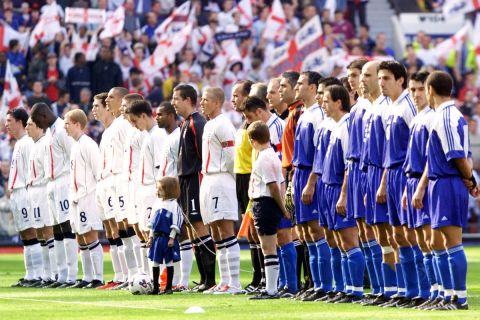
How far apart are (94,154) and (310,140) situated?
14.5 ft

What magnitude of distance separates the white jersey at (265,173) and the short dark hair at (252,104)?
3.31 ft

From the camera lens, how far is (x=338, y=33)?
3831 centimetres

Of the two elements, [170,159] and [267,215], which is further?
[170,159]

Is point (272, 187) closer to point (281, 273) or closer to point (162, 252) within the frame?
point (281, 273)

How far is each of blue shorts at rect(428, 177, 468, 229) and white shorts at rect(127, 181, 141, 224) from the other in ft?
18.2

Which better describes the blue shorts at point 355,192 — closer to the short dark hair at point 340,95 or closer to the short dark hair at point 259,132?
the short dark hair at point 340,95

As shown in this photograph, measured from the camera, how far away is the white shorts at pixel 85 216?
19.6 meters

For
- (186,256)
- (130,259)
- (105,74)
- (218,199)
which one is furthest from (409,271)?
(105,74)

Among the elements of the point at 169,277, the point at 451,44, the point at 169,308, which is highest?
the point at 451,44

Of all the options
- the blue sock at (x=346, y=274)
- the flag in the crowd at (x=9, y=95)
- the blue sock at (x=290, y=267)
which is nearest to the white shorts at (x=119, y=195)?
the blue sock at (x=290, y=267)

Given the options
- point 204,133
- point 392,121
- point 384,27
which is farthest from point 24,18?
point 392,121

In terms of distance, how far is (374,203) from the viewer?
49.0 feet

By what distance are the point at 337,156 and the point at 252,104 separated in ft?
6.39

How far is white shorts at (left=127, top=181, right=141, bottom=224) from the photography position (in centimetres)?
1875
